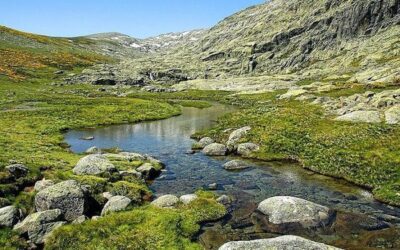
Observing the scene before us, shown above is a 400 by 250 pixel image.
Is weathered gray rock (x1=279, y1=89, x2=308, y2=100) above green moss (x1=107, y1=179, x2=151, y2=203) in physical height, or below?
above

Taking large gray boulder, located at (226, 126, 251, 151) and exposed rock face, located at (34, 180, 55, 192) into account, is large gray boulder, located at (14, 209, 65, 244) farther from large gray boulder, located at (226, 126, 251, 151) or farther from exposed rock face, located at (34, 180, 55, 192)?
large gray boulder, located at (226, 126, 251, 151)

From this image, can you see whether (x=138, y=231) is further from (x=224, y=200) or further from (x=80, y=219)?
(x=224, y=200)

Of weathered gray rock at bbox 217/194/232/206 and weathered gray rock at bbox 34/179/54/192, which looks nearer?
weathered gray rock at bbox 34/179/54/192

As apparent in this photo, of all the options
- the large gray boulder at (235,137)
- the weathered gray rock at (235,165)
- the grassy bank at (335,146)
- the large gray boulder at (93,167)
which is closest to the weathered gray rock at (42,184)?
the large gray boulder at (93,167)

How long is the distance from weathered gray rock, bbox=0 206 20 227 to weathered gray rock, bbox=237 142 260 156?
97.1ft

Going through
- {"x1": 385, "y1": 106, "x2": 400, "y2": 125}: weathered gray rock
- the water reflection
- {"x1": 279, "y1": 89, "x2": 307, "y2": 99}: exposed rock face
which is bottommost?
the water reflection

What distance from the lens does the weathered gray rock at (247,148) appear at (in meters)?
50.8

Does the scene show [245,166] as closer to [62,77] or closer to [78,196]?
[78,196]

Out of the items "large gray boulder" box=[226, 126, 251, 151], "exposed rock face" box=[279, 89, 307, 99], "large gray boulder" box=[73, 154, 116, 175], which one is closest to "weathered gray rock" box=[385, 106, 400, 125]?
"large gray boulder" box=[226, 126, 251, 151]

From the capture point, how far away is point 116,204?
3059 centimetres

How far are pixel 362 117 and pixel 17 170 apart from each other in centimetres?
4725

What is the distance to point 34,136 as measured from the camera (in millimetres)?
61812

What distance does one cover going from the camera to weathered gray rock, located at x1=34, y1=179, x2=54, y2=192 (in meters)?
32.6

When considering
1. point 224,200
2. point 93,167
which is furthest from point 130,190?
point 224,200
